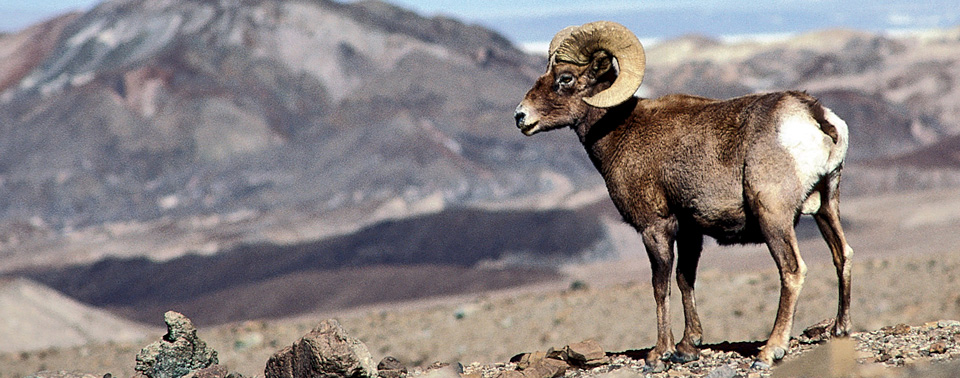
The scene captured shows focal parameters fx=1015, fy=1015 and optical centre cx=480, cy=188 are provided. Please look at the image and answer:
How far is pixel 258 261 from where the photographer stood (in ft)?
186

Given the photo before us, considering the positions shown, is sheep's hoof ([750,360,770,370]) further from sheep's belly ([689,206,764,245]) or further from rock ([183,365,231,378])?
rock ([183,365,231,378])

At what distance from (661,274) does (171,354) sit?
4386mm

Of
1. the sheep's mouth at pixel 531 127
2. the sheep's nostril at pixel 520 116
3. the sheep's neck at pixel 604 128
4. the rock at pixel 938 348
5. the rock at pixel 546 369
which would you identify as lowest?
the rock at pixel 938 348

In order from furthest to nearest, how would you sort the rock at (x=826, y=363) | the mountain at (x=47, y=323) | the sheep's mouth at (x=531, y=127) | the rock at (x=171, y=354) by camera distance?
the mountain at (x=47, y=323)
the sheep's mouth at (x=531, y=127)
the rock at (x=171, y=354)
the rock at (x=826, y=363)

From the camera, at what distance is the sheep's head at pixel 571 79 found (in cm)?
891

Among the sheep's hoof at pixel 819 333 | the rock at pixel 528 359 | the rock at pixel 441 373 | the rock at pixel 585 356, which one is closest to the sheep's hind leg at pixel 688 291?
the rock at pixel 585 356

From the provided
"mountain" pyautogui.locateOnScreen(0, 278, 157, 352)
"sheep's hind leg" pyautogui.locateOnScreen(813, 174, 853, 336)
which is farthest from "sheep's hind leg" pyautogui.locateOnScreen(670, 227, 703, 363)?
"mountain" pyautogui.locateOnScreen(0, 278, 157, 352)

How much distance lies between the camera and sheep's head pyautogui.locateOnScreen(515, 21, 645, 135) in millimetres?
8906

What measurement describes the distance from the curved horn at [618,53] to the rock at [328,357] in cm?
289

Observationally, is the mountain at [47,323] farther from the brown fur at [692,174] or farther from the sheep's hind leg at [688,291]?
the sheep's hind leg at [688,291]

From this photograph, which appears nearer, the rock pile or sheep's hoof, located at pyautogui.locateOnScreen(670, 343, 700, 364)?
sheep's hoof, located at pyautogui.locateOnScreen(670, 343, 700, 364)

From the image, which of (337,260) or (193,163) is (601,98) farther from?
(193,163)

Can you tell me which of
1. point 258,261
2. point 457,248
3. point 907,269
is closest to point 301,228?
point 258,261

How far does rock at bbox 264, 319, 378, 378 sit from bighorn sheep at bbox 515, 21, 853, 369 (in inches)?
96.6
